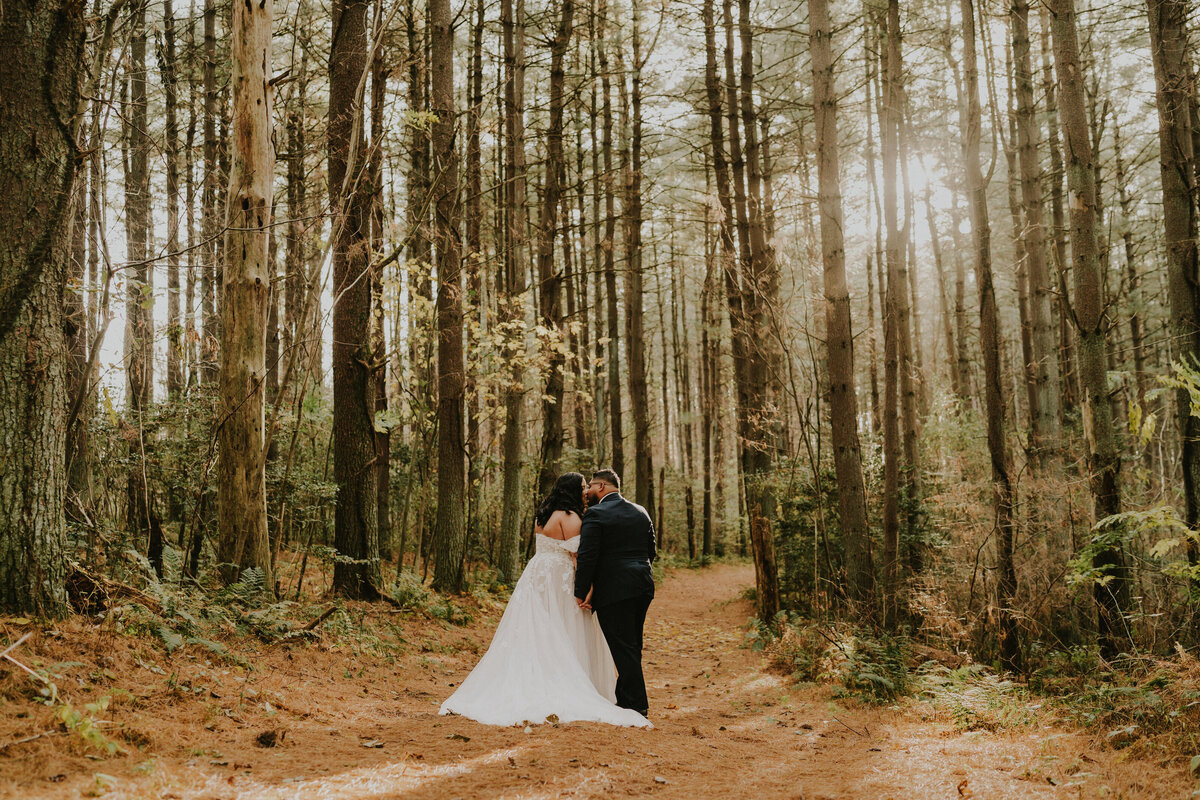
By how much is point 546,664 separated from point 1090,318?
6.61m

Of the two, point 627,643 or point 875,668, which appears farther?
point 875,668

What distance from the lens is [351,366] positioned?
9.45m

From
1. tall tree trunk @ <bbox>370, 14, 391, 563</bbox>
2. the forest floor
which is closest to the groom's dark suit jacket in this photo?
the forest floor

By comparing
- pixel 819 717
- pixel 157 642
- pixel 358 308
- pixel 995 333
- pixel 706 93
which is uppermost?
pixel 706 93

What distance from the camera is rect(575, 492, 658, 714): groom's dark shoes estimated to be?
619 cm

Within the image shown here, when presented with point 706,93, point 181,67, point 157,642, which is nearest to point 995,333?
point 157,642

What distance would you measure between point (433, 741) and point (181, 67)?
673 inches

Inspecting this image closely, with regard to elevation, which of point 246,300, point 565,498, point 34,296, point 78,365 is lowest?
point 565,498

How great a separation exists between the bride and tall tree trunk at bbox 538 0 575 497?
19.6 feet

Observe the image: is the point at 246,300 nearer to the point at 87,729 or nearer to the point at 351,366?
the point at 351,366

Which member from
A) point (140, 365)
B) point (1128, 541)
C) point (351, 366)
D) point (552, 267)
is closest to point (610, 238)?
point (552, 267)

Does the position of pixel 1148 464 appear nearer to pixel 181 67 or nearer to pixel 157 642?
pixel 157 642

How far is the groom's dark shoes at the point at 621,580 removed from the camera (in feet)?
20.3

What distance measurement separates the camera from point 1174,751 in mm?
4445
